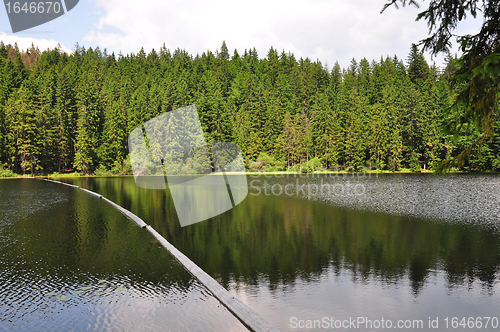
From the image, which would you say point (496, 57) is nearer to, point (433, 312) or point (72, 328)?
point (433, 312)

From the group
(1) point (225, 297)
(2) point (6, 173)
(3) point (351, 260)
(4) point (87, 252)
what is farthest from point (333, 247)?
(2) point (6, 173)

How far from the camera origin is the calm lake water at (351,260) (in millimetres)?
7730

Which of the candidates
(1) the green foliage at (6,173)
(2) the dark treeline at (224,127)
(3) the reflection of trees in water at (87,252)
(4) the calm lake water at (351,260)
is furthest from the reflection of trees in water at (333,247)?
(1) the green foliage at (6,173)

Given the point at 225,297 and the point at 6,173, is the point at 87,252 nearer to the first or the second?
the point at 225,297

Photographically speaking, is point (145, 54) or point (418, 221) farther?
point (145, 54)

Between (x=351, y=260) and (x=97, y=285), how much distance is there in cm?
745

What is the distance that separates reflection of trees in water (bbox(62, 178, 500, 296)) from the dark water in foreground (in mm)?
1318

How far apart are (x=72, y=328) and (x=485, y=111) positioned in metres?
8.37

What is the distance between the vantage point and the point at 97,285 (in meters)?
9.08

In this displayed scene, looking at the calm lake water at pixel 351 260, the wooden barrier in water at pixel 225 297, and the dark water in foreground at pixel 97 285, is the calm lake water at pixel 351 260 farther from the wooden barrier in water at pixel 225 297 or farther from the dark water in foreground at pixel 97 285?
the dark water in foreground at pixel 97 285

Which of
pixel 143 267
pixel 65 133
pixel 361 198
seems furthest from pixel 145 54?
pixel 143 267

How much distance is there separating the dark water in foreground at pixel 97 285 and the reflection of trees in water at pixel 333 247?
1.32 meters

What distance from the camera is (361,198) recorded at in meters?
27.4

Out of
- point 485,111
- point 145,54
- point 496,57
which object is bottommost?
point 485,111
